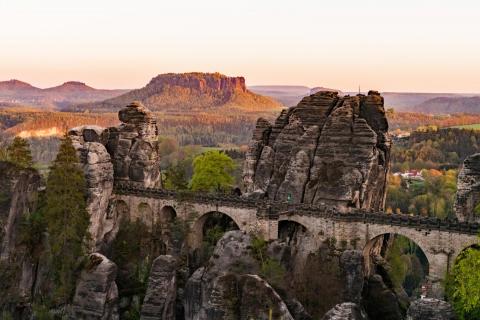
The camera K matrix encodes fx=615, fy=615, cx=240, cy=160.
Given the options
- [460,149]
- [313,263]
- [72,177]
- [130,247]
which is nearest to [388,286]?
[313,263]

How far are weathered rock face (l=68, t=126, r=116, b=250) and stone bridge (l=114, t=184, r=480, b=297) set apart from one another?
3428 millimetres

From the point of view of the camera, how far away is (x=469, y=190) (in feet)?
168

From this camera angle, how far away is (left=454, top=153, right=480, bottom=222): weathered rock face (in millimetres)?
50750

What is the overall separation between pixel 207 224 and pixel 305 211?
11.7m

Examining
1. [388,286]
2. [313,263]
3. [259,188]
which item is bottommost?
[388,286]

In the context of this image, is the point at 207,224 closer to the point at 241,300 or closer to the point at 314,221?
the point at 314,221

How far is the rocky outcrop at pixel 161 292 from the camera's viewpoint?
4475 centimetres

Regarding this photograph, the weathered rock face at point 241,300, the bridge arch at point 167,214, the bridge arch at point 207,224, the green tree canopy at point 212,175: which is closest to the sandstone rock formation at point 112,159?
the bridge arch at point 167,214

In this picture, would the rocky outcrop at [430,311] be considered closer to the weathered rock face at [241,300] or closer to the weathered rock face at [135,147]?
the weathered rock face at [241,300]

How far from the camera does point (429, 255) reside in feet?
154

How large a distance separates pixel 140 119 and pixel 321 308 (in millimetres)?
29695

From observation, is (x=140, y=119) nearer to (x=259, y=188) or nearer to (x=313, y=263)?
(x=259, y=188)

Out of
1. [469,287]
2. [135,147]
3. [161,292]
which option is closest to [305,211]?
[161,292]

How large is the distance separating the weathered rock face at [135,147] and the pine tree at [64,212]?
9.58 metres
